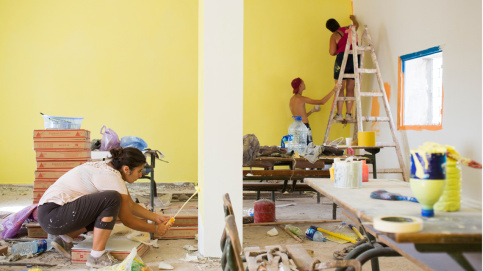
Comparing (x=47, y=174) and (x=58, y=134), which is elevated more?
(x=58, y=134)

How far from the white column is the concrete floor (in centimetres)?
27

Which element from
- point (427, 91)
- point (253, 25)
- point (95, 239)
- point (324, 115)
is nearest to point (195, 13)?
point (253, 25)

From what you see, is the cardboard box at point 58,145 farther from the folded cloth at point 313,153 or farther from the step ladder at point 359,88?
the step ladder at point 359,88

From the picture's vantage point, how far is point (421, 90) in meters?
6.04

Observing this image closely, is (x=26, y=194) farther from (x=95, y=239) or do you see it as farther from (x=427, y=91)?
(x=427, y=91)

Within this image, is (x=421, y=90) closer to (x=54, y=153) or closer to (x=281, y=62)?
(x=281, y=62)

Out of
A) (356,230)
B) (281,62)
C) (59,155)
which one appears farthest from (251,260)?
(281,62)

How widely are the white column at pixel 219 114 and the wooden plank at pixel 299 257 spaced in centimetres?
63

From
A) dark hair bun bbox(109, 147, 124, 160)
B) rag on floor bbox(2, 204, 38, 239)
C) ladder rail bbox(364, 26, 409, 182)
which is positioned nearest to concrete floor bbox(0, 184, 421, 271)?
rag on floor bbox(2, 204, 38, 239)

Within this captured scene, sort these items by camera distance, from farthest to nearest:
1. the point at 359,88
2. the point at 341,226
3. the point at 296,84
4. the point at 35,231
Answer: the point at 296,84 < the point at 359,88 < the point at 341,226 < the point at 35,231

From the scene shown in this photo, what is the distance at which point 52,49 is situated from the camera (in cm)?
730

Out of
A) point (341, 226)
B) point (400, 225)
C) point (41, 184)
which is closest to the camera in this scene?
point (400, 225)

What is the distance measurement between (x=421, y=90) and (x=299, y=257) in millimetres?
3986

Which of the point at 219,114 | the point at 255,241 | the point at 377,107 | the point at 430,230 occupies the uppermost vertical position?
the point at 377,107
